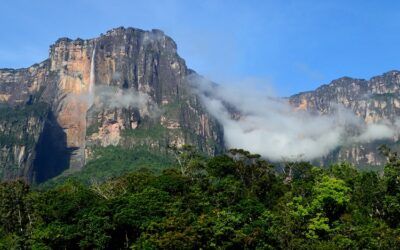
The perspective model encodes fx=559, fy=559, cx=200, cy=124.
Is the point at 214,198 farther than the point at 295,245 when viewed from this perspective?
Yes

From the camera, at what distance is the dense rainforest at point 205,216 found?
60.8m

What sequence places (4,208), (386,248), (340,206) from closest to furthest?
(386,248) < (340,206) < (4,208)

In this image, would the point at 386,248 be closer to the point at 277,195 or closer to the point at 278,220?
the point at 278,220

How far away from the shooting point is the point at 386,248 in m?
58.1

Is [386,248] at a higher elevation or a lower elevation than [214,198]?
lower

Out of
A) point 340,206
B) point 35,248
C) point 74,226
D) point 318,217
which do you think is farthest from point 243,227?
point 35,248

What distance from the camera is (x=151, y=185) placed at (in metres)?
76.5

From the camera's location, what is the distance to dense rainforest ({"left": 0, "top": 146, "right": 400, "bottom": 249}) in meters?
60.8

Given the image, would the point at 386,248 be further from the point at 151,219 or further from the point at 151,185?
the point at 151,185

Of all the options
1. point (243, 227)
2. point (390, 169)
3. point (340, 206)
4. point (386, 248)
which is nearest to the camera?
point (386, 248)

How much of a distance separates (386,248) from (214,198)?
A: 79.8 feet

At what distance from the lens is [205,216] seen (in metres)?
63.8

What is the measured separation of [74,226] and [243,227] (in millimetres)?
19868

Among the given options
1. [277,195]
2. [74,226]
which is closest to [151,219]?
[74,226]
